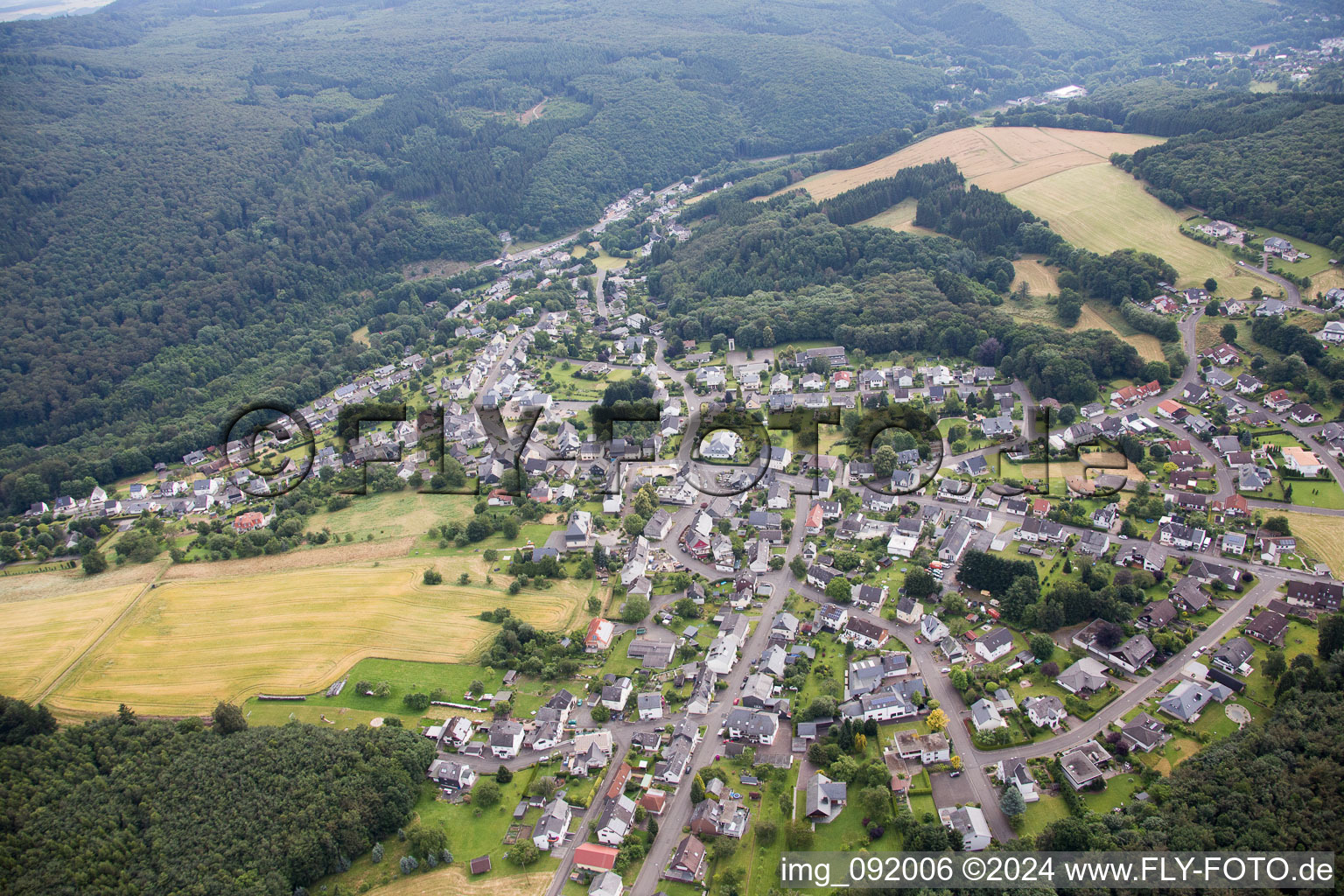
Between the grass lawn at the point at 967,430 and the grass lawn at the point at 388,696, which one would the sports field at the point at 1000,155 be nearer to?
the grass lawn at the point at 967,430

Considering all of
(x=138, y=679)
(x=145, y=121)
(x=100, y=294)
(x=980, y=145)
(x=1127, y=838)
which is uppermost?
(x=145, y=121)

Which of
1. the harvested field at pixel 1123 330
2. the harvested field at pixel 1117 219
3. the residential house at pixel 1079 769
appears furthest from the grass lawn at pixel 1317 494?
the harvested field at pixel 1117 219

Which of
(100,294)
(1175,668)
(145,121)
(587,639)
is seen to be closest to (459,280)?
(100,294)

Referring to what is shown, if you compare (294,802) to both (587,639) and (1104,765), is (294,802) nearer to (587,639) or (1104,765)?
(587,639)

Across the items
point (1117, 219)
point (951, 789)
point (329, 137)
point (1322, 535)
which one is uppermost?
point (329, 137)

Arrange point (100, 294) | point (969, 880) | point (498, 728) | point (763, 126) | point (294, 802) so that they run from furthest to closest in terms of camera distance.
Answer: point (763, 126)
point (100, 294)
point (498, 728)
point (294, 802)
point (969, 880)

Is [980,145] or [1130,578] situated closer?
[1130,578]

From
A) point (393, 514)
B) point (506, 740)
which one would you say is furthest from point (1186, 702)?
point (393, 514)

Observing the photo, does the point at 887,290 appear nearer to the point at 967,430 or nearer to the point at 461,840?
the point at 967,430
